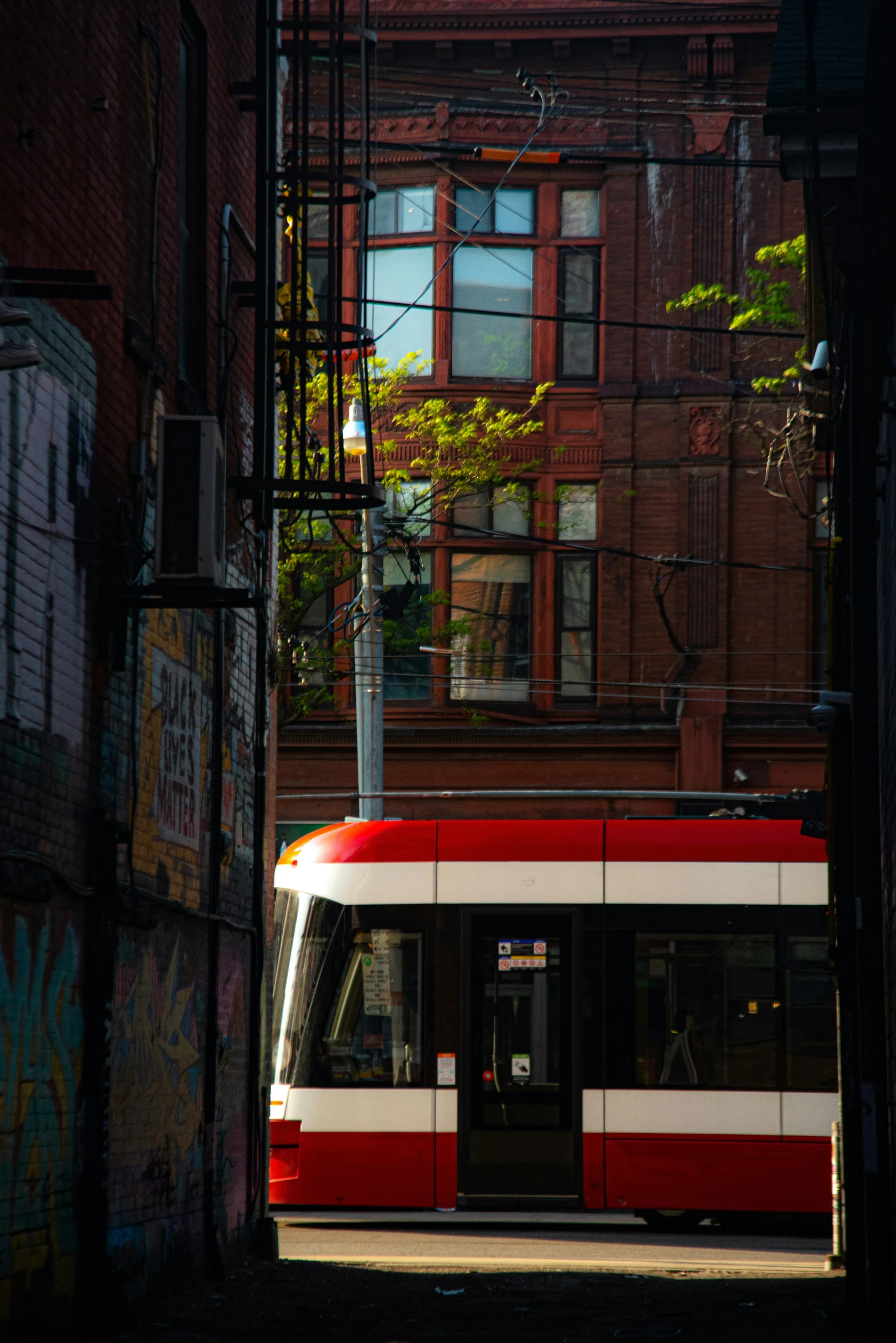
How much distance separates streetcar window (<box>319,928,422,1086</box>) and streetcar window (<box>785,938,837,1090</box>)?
10.9 feet

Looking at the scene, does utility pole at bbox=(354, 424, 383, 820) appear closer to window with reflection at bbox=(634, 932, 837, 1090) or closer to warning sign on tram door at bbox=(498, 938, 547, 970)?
warning sign on tram door at bbox=(498, 938, 547, 970)

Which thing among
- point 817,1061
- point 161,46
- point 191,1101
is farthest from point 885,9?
point 817,1061

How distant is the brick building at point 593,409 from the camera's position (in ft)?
84.2

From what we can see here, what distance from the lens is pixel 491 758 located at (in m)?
25.8

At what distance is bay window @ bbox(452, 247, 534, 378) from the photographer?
2673 centimetres

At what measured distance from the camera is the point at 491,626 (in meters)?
26.2

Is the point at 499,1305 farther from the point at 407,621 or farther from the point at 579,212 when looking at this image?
the point at 579,212

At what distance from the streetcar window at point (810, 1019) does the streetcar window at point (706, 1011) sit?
0.14 m

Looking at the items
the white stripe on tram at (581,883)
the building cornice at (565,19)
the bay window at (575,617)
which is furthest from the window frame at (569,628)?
the white stripe on tram at (581,883)

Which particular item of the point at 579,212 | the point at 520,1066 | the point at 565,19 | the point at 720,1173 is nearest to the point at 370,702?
the point at 520,1066

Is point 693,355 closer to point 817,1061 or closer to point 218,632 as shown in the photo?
point 817,1061

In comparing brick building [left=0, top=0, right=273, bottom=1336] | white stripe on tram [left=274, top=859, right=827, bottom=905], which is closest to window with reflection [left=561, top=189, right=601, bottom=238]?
white stripe on tram [left=274, top=859, right=827, bottom=905]

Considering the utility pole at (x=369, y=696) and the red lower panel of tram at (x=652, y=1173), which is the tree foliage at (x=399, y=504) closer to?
the utility pole at (x=369, y=696)

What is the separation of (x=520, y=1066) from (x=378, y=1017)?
1.35 meters
